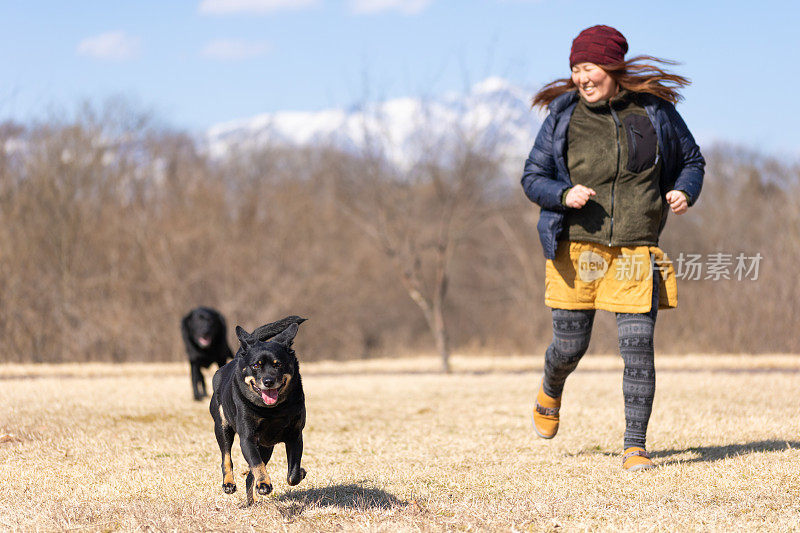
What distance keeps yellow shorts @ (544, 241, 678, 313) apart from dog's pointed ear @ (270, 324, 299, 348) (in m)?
1.78

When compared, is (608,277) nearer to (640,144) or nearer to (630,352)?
(630,352)

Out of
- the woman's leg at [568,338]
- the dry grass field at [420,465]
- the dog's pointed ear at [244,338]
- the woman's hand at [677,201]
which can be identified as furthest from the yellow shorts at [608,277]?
the dog's pointed ear at [244,338]

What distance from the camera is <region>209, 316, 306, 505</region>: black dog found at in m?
3.58

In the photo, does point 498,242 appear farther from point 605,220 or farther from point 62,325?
point 605,220

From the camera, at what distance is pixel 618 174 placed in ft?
15.6

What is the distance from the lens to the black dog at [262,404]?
358cm

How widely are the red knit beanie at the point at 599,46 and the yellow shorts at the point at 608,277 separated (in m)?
1.12

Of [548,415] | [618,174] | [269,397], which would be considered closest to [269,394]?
[269,397]

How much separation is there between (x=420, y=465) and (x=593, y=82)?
2.67m

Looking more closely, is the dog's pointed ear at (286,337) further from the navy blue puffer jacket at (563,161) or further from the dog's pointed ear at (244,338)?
the navy blue puffer jacket at (563,161)

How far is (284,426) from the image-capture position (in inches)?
149

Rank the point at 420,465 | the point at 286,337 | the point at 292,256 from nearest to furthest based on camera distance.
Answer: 1. the point at 286,337
2. the point at 420,465
3. the point at 292,256

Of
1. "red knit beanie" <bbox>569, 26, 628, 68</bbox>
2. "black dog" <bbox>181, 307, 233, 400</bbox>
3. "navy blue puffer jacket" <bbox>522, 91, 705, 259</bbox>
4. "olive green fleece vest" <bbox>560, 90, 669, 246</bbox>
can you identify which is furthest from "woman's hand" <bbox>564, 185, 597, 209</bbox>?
"black dog" <bbox>181, 307, 233, 400</bbox>

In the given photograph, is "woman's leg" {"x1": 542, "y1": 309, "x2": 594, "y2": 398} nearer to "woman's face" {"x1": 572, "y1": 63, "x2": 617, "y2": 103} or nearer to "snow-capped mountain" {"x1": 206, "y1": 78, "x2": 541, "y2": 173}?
"woman's face" {"x1": 572, "y1": 63, "x2": 617, "y2": 103}
